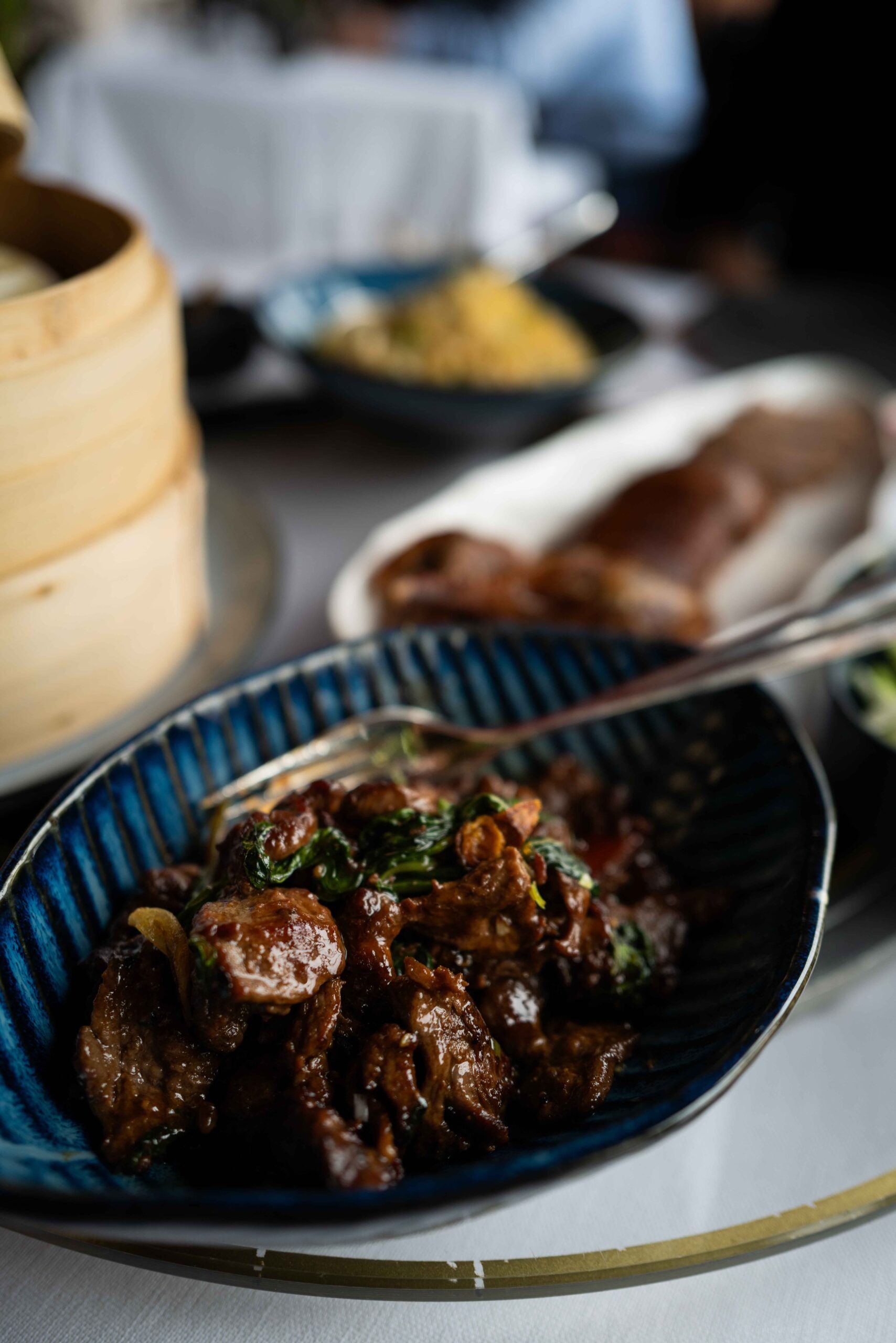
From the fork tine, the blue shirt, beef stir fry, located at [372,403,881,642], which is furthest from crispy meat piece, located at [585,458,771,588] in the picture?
the blue shirt

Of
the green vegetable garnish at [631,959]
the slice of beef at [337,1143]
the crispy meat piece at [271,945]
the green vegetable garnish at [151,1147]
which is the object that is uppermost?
the crispy meat piece at [271,945]

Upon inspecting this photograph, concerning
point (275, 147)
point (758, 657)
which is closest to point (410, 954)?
point (758, 657)

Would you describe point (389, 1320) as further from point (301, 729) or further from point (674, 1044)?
point (301, 729)

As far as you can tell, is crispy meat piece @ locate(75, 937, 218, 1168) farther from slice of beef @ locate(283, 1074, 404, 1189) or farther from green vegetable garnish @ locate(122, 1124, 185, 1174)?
slice of beef @ locate(283, 1074, 404, 1189)

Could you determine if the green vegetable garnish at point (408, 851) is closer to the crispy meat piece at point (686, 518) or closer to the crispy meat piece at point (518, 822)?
the crispy meat piece at point (518, 822)

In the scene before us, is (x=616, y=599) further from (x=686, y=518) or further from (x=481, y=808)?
(x=481, y=808)

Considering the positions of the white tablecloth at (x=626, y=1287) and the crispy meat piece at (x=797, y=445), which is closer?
the white tablecloth at (x=626, y=1287)

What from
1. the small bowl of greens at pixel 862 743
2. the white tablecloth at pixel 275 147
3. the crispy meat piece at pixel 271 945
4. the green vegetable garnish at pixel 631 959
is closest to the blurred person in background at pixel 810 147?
the white tablecloth at pixel 275 147

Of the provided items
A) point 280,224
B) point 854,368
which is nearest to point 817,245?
point 280,224
